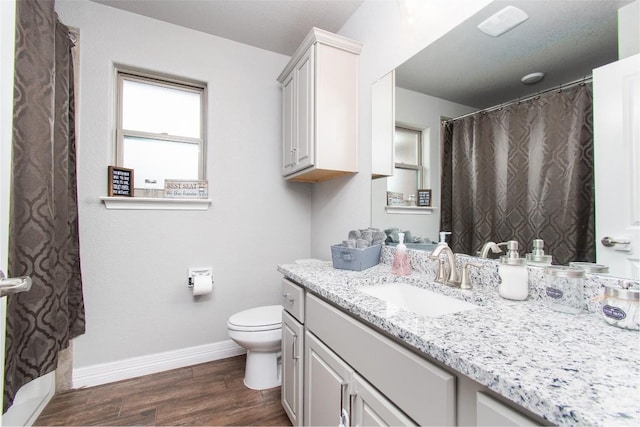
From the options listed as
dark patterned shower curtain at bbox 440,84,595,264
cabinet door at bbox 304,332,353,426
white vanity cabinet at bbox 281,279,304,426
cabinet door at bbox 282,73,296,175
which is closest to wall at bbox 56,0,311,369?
cabinet door at bbox 282,73,296,175

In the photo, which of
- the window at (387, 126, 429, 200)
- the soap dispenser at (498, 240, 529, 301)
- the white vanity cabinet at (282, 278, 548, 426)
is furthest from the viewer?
the window at (387, 126, 429, 200)

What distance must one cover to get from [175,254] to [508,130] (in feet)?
7.25

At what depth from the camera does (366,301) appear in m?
0.94

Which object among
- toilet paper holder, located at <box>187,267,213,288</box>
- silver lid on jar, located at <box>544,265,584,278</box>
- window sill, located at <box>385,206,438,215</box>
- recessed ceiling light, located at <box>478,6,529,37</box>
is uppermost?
recessed ceiling light, located at <box>478,6,529,37</box>

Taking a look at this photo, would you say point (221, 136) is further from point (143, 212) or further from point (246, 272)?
point (246, 272)

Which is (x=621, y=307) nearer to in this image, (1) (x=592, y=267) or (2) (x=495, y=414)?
(1) (x=592, y=267)

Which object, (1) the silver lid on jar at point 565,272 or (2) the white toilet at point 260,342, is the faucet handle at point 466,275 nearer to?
(1) the silver lid on jar at point 565,272

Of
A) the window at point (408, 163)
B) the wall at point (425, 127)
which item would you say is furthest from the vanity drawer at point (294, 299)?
the window at point (408, 163)

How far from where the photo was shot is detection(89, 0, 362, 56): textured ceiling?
1.92m

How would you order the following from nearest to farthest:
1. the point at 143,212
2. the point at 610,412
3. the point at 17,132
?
the point at 610,412 < the point at 17,132 < the point at 143,212

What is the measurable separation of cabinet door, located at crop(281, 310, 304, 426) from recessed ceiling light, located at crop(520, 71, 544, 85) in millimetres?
1367

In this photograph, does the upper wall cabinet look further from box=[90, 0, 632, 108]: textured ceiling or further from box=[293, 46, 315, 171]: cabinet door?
box=[90, 0, 632, 108]: textured ceiling

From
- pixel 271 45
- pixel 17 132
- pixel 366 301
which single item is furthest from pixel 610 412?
pixel 271 45

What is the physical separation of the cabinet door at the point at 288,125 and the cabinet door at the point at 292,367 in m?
1.18
